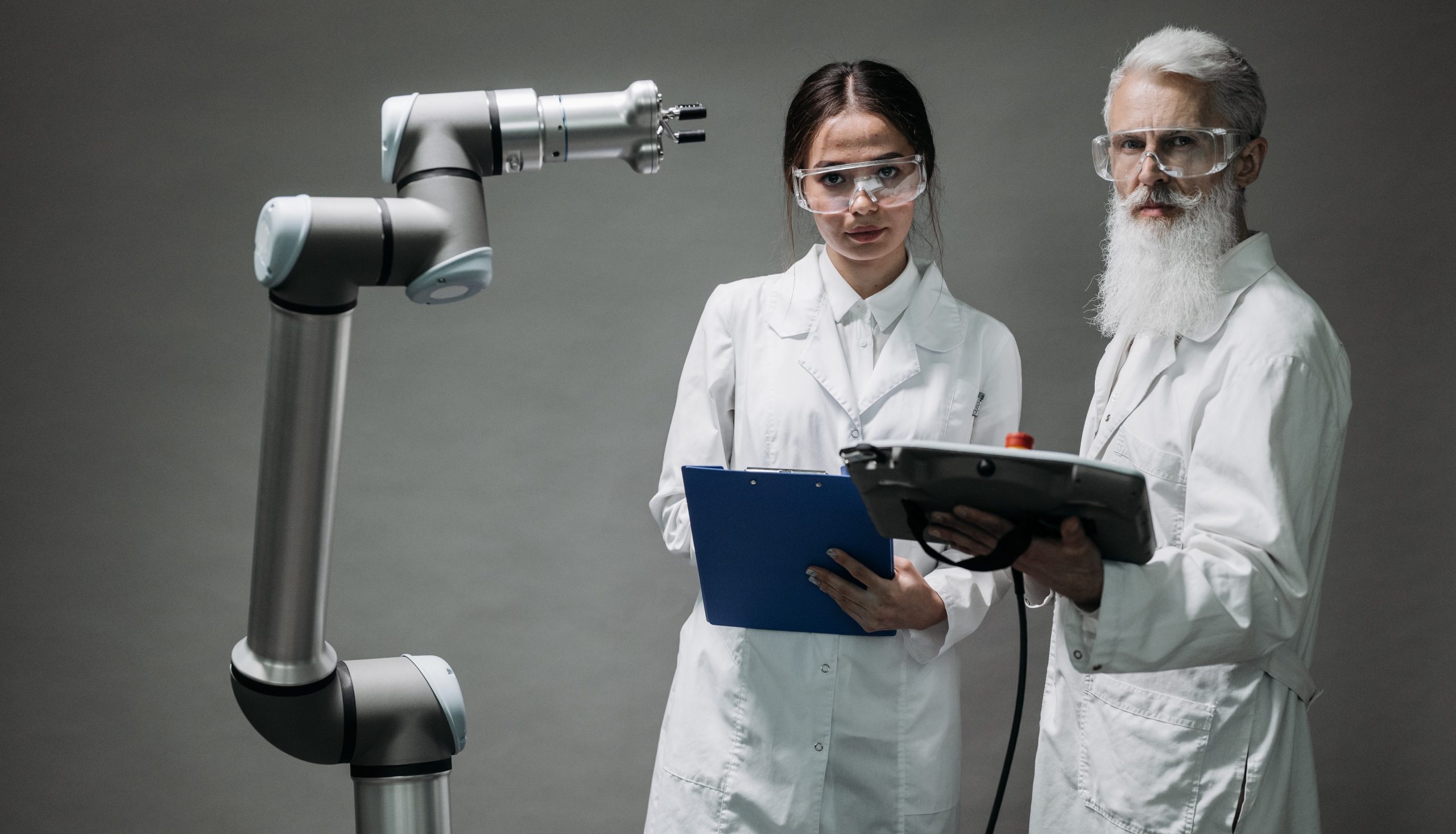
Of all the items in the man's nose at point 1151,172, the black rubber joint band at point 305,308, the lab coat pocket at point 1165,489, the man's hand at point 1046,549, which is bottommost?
the man's hand at point 1046,549

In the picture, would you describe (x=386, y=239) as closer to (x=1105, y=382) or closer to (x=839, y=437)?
(x=839, y=437)

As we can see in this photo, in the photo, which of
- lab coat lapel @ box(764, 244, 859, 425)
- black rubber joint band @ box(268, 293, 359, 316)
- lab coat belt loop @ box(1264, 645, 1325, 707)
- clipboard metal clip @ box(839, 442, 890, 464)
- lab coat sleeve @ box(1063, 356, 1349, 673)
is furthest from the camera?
lab coat lapel @ box(764, 244, 859, 425)

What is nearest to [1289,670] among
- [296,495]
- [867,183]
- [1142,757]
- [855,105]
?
[1142,757]

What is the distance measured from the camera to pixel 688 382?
76.2 inches

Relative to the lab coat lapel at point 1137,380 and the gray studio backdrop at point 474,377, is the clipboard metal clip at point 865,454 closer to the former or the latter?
the lab coat lapel at point 1137,380

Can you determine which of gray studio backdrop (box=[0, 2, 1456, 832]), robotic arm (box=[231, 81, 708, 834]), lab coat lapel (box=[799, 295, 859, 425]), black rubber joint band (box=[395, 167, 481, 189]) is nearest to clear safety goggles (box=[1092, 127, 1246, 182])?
lab coat lapel (box=[799, 295, 859, 425])

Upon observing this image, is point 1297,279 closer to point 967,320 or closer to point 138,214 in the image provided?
point 967,320

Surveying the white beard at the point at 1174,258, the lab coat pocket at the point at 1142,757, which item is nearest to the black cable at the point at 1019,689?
the lab coat pocket at the point at 1142,757

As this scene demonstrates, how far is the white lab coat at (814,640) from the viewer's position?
177 centimetres

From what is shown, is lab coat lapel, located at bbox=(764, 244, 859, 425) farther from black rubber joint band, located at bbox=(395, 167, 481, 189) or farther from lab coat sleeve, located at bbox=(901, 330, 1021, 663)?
black rubber joint band, located at bbox=(395, 167, 481, 189)

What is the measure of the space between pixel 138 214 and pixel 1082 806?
7.15 ft

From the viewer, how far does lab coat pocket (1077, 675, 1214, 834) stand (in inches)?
58.2

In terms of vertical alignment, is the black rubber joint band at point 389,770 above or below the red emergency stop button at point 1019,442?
below

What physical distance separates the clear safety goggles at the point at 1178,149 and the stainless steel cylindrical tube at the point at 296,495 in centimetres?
124
